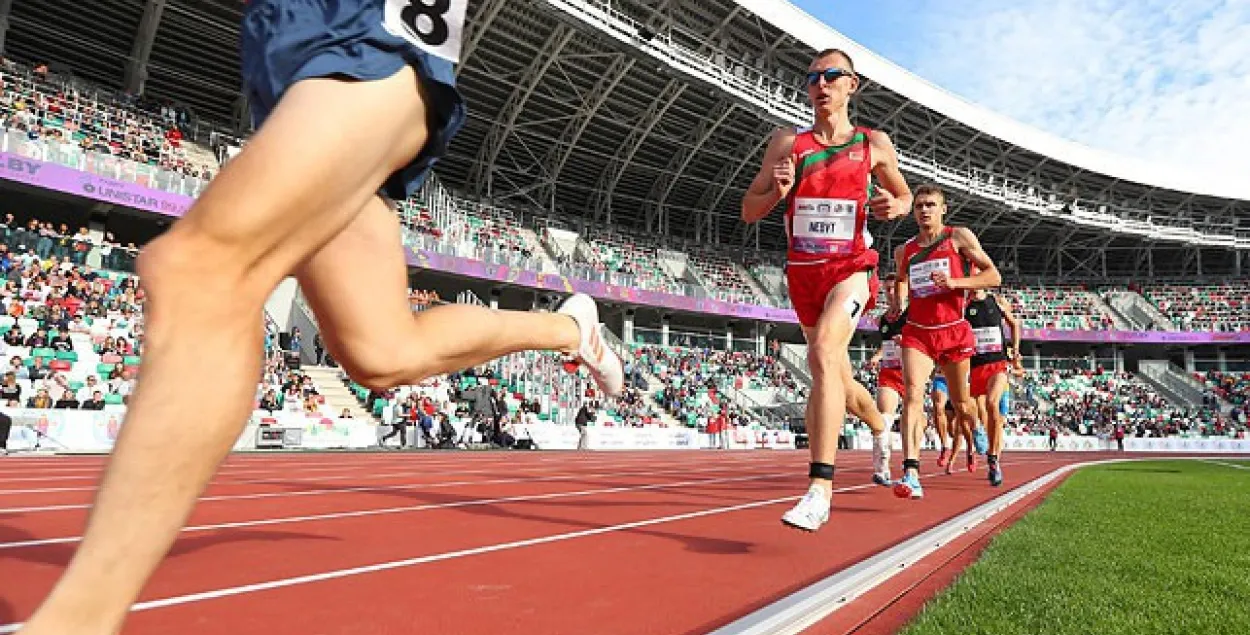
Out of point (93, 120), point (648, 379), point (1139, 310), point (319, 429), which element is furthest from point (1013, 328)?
point (1139, 310)

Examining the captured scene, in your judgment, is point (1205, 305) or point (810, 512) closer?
point (810, 512)

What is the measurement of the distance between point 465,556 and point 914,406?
4645 mm

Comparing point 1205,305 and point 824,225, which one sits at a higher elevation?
point 1205,305

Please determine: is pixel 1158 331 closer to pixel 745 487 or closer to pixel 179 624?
pixel 745 487

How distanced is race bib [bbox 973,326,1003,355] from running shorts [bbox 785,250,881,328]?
5621 millimetres

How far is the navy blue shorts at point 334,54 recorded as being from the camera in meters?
1.58

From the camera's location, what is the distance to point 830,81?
14.4 feet

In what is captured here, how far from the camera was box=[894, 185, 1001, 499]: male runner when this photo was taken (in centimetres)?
697

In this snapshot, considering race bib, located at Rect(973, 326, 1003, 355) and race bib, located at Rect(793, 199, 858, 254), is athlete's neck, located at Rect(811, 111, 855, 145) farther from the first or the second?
race bib, located at Rect(973, 326, 1003, 355)

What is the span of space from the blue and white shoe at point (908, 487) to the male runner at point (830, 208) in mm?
1419

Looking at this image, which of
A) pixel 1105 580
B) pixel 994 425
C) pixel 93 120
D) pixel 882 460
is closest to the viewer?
pixel 1105 580

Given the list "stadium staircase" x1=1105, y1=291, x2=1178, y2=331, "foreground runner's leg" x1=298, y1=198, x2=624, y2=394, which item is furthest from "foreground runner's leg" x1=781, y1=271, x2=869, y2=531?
"stadium staircase" x1=1105, y1=291, x2=1178, y2=331

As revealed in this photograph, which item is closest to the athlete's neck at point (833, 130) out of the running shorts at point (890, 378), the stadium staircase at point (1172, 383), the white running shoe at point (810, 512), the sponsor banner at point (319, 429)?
the white running shoe at point (810, 512)

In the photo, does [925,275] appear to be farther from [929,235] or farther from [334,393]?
[334,393]
